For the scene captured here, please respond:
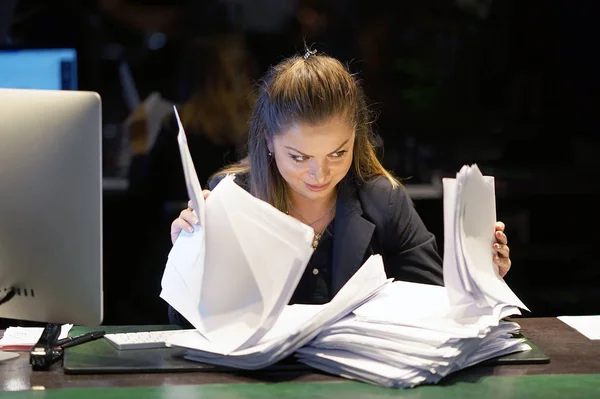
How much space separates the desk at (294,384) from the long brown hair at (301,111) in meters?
0.67

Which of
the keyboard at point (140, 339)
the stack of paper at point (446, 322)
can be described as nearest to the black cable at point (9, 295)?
the keyboard at point (140, 339)

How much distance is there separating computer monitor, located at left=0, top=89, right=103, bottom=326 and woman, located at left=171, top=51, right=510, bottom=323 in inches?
15.8

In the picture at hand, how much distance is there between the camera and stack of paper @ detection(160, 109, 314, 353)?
5.34 feet

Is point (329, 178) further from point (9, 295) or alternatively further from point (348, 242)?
point (9, 295)

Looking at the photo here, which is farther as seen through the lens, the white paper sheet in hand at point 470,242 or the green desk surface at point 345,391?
the white paper sheet in hand at point 470,242

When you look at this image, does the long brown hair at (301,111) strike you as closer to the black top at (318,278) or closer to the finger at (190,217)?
the black top at (318,278)

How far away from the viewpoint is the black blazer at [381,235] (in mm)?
2260

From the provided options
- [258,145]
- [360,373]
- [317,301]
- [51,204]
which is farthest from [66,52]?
[360,373]

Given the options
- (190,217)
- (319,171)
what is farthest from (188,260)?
(319,171)

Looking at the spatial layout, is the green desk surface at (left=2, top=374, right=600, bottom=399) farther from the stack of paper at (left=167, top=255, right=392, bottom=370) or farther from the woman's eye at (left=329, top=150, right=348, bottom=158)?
the woman's eye at (left=329, top=150, right=348, bottom=158)

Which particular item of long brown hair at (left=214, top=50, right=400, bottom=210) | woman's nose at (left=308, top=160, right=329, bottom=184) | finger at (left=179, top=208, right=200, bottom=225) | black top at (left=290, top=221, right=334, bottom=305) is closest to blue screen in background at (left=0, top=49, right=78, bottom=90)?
long brown hair at (left=214, top=50, right=400, bottom=210)

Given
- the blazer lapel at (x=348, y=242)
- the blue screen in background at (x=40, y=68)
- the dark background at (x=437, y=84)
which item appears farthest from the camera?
the dark background at (x=437, y=84)

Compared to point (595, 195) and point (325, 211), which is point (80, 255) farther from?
point (595, 195)

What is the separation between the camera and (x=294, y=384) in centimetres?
161
